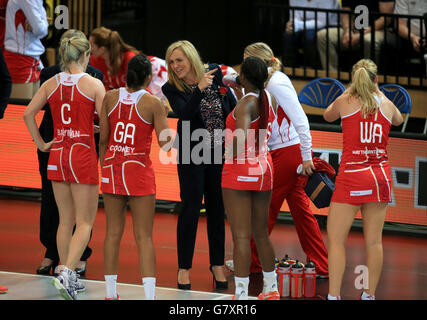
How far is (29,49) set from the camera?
9227 millimetres

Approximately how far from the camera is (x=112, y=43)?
8.44 metres

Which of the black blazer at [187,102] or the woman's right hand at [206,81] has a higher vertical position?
the woman's right hand at [206,81]

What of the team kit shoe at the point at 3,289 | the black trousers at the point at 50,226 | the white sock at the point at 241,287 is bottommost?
the team kit shoe at the point at 3,289

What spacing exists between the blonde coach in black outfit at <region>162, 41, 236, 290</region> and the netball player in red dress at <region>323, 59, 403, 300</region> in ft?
3.01

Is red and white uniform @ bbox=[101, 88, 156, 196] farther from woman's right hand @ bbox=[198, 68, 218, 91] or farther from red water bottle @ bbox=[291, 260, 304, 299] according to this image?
red water bottle @ bbox=[291, 260, 304, 299]

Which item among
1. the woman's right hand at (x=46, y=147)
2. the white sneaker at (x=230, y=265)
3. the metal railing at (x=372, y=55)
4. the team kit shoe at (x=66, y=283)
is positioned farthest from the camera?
the metal railing at (x=372, y=55)

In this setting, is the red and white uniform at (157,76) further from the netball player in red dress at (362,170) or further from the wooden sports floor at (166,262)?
the netball player in red dress at (362,170)

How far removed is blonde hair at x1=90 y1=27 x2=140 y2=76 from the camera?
839 cm

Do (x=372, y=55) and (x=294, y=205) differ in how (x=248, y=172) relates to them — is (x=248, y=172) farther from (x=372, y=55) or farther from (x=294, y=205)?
(x=372, y=55)

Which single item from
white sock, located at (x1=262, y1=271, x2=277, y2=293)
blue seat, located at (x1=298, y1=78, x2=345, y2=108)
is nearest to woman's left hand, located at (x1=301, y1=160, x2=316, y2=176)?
white sock, located at (x1=262, y1=271, x2=277, y2=293)

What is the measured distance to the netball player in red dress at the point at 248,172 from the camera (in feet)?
17.9

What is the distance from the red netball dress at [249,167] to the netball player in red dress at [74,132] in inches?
37.6

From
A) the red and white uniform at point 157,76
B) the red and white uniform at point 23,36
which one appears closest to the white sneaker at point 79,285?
the red and white uniform at point 157,76
